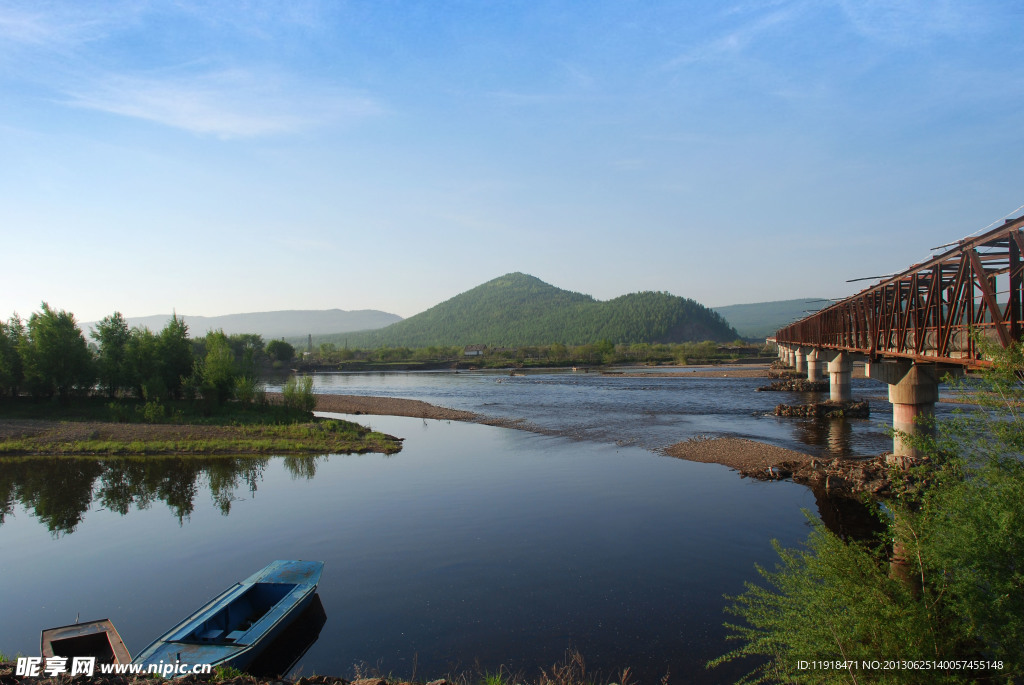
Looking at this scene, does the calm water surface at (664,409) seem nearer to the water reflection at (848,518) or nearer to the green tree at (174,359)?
the water reflection at (848,518)

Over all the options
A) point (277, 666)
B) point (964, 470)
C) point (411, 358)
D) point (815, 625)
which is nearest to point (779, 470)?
Result: point (964, 470)

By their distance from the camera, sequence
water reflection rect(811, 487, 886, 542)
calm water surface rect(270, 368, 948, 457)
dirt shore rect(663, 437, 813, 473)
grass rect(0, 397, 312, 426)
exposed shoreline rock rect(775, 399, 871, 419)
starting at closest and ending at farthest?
water reflection rect(811, 487, 886, 542) < dirt shore rect(663, 437, 813, 473) < calm water surface rect(270, 368, 948, 457) < grass rect(0, 397, 312, 426) < exposed shoreline rock rect(775, 399, 871, 419)

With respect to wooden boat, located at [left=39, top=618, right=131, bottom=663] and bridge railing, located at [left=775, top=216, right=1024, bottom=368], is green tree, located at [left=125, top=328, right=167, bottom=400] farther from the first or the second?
bridge railing, located at [left=775, top=216, right=1024, bottom=368]

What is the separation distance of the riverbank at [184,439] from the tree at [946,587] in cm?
3339

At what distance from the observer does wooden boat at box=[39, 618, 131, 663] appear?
1222 centimetres

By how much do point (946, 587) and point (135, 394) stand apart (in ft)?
212

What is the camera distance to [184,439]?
42.3 m

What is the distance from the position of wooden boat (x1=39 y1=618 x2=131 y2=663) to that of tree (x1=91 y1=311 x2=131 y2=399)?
50.3 m

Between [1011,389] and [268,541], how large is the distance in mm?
22687

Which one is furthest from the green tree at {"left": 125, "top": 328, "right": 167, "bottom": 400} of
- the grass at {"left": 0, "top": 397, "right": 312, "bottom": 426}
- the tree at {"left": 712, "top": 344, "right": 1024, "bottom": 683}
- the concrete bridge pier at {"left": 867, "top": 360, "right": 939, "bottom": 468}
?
the tree at {"left": 712, "top": 344, "right": 1024, "bottom": 683}

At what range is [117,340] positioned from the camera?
59969 mm

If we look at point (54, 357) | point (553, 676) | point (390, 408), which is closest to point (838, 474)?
point (553, 676)

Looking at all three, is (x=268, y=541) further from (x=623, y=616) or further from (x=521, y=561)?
(x=623, y=616)

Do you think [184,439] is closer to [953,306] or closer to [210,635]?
[210,635]
